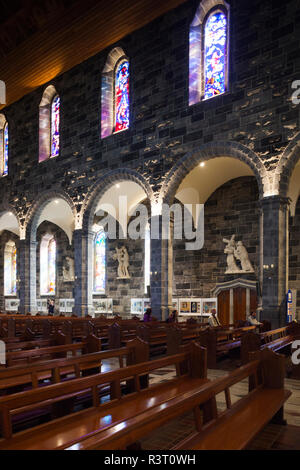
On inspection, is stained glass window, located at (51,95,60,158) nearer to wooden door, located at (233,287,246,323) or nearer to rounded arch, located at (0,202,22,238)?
Result: rounded arch, located at (0,202,22,238)

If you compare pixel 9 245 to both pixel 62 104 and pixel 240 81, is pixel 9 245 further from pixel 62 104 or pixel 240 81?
pixel 240 81

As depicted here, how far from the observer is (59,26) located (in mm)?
14234

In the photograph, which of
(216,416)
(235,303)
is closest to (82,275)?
(235,303)

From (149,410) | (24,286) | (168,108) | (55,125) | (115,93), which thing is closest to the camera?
(149,410)

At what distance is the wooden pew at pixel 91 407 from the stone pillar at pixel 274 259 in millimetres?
5939

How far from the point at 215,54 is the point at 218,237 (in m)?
6.33

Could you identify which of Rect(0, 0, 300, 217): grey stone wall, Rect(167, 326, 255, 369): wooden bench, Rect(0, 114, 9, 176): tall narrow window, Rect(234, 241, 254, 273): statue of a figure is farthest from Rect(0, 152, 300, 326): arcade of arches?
Rect(167, 326, 255, 369): wooden bench

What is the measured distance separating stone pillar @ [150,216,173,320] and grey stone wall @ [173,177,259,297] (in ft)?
8.98

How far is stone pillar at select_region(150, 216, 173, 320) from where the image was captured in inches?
492

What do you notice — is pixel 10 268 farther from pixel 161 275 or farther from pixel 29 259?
pixel 161 275

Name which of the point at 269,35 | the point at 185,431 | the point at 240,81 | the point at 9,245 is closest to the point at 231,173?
the point at 240,81

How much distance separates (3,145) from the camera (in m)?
20.8

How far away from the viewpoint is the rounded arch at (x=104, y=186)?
44.1ft
